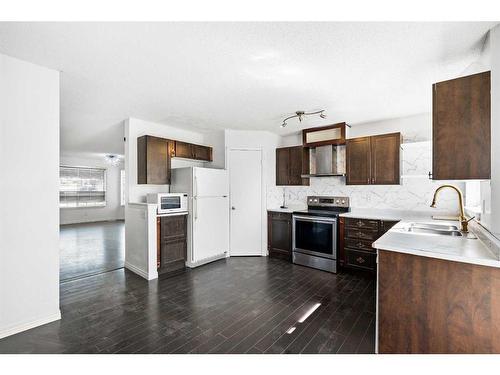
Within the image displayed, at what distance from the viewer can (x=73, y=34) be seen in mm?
1758

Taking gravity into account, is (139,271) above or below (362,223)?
below

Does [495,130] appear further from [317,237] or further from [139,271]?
[139,271]

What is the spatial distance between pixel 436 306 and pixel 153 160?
389cm

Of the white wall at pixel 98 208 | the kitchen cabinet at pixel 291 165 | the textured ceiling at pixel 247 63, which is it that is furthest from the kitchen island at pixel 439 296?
the white wall at pixel 98 208

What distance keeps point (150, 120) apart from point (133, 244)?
6.88 feet

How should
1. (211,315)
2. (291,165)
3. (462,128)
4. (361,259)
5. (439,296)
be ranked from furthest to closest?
1. (291,165)
2. (361,259)
3. (211,315)
4. (462,128)
5. (439,296)

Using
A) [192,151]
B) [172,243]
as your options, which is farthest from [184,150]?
[172,243]

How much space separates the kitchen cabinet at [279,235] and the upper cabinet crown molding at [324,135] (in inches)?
56.3

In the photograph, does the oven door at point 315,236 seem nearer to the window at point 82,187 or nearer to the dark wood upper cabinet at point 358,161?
the dark wood upper cabinet at point 358,161

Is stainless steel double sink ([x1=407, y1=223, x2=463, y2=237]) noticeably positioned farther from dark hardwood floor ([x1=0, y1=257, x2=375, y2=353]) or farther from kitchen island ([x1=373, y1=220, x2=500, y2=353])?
dark hardwood floor ([x1=0, y1=257, x2=375, y2=353])

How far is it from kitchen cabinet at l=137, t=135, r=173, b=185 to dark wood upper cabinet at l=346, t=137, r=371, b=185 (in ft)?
10.3

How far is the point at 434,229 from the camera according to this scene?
251cm

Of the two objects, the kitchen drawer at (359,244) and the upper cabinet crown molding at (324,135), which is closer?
the kitchen drawer at (359,244)

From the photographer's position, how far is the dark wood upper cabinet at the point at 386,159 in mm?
3582
